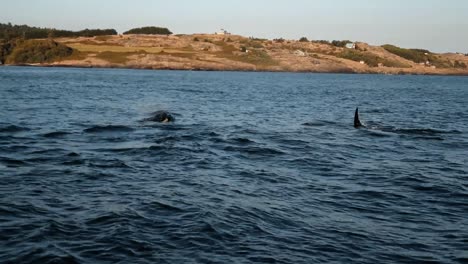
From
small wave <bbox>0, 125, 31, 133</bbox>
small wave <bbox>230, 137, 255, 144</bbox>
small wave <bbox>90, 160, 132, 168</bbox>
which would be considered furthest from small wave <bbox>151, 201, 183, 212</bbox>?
small wave <bbox>0, 125, 31, 133</bbox>

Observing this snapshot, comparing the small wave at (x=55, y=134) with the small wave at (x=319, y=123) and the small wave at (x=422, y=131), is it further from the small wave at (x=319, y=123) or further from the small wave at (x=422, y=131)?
the small wave at (x=422, y=131)

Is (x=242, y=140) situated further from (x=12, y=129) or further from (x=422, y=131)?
(x=422, y=131)

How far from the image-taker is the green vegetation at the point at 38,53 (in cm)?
18125

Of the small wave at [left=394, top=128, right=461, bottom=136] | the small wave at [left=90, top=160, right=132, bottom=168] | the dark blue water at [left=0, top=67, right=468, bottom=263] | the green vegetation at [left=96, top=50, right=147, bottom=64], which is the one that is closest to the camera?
the dark blue water at [left=0, top=67, right=468, bottom=263]

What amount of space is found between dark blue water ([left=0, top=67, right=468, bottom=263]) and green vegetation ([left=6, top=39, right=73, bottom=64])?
158 metres

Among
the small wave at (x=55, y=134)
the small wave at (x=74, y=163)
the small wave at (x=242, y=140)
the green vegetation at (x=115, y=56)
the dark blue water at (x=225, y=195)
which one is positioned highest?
the green vegetation at (x=115, y=56)

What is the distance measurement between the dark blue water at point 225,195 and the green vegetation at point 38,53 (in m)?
158

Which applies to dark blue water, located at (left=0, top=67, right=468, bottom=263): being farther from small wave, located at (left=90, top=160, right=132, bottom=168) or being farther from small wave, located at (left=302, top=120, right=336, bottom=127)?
small wave, located at (left=302, top=120, right=336, bottom=127)

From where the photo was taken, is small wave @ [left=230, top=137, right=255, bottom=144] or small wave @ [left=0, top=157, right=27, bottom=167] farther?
small wave @ [left=230, top=137, right=255, bottom=144]

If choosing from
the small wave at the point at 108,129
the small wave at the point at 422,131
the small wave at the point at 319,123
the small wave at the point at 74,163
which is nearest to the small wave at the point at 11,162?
the small wave at the point at 74,163

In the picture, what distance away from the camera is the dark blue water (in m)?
12.2

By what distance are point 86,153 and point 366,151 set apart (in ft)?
53.1

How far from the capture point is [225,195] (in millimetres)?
17453

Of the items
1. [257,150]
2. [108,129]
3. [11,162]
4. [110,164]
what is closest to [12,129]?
[108,129]
